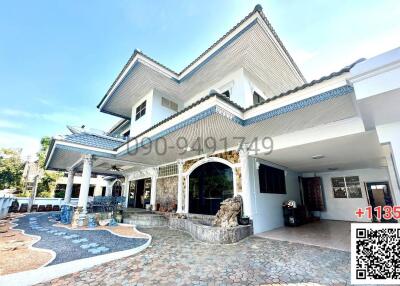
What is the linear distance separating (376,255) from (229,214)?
3710 millimetres

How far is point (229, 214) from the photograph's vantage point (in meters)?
6.01

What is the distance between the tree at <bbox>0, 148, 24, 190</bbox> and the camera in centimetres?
1809

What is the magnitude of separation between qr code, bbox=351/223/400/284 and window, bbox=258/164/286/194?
14.7ft

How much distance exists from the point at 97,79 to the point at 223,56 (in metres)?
7.56

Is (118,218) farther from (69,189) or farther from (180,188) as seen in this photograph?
(69,189)

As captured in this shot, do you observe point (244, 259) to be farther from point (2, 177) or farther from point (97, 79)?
point (2, 177)

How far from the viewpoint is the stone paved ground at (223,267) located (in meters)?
3.06

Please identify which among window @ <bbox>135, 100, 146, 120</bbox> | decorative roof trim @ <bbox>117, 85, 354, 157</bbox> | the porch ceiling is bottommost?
the porch ceiling

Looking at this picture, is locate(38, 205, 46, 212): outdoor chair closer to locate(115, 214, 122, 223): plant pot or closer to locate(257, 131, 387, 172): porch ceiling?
locate(115, 214, 122, 223): plant pot

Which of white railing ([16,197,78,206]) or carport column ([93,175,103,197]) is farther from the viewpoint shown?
carport column ([93,175,103,197])

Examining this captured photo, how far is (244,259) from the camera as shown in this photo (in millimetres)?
4055

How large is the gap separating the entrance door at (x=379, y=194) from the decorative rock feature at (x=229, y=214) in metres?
8.29

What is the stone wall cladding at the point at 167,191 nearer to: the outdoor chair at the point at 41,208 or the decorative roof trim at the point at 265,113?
the decorative roof trim at the point at 265,113

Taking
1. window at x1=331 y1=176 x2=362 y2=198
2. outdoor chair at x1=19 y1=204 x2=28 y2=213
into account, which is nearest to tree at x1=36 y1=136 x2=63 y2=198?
outdoor chair at x1=19 y1=204 x2=28 y2=213
